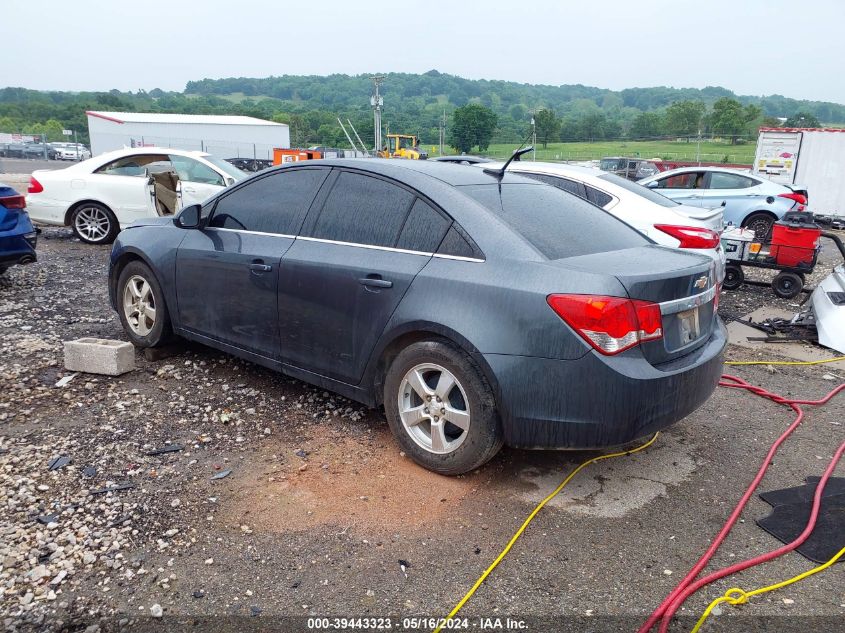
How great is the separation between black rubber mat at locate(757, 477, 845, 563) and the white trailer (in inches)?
773

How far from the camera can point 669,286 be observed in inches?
126

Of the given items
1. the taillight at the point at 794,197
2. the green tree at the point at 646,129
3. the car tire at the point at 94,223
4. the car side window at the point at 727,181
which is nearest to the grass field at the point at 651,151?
the green tree at the point at 646,129

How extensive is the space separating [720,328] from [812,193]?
19.7m

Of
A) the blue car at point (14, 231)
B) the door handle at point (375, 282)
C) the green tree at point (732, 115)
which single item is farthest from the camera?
the green tree at point (732, 115)

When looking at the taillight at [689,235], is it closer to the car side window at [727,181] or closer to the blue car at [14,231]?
the blue car at [14,231]

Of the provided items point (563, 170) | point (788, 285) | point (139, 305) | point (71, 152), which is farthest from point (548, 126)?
point (139, 305)

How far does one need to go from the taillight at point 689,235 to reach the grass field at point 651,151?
31600 millimetres

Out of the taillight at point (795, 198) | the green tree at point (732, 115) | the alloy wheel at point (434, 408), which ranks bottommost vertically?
the alloy wheel at point (434, 408)

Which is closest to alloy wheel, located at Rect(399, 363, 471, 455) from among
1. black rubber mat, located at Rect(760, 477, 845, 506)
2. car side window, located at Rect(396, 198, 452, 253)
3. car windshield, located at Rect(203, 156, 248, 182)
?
car side window, located at Rect(396, 198, 452, 253)

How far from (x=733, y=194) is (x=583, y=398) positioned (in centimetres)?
1298

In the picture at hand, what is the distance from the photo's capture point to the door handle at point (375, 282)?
357 centimetres

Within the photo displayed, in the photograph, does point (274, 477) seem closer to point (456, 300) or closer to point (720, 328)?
point (456, 300)

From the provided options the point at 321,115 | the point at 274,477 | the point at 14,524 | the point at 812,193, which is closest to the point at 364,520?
the point at 274,477

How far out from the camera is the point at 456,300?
3297mm
